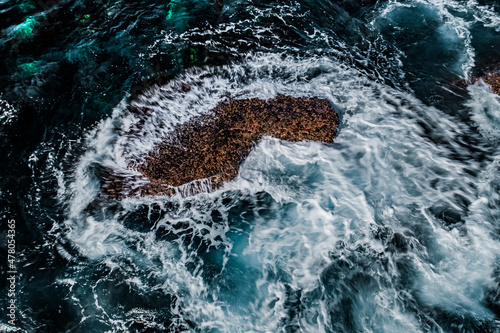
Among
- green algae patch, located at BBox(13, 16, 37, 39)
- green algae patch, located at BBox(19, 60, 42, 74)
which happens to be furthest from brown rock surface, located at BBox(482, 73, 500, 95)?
green algae patch, located at BBox(13, 16, 37, 39)

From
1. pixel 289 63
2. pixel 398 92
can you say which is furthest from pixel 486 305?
pixel 289 63

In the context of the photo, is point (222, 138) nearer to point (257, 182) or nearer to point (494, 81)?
point (257, 182)

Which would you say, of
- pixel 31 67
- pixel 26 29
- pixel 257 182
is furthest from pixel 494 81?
pixel 26 29

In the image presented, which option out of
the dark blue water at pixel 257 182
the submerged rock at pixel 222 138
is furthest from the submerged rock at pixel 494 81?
the submerged rock at pixel 222 138

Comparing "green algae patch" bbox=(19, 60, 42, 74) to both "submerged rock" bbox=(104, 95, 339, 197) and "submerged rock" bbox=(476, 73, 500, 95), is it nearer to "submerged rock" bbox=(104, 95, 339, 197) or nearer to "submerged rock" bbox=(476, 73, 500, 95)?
"submerged rock" bbox=(104, 95, 339, 197)

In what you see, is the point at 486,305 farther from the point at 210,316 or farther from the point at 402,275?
the point at 210,316

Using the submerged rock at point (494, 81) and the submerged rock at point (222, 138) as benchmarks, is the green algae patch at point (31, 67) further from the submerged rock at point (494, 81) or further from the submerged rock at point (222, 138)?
the submerged rock at point (494, 81)
